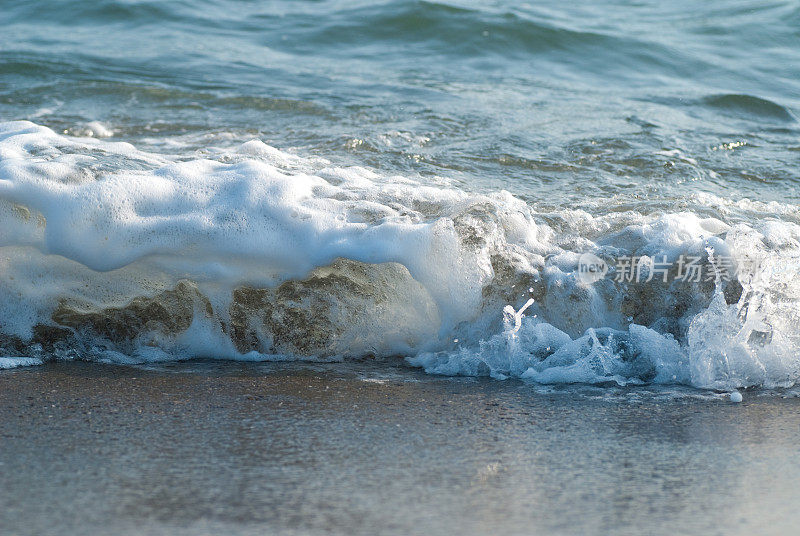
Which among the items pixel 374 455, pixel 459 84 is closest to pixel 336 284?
pixel 374 455

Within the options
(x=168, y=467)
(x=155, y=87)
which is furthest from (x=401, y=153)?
(x=168, y=467)

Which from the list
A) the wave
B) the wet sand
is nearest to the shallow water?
the wave

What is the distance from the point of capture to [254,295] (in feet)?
9.78

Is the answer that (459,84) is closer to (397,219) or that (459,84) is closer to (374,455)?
(397,219)

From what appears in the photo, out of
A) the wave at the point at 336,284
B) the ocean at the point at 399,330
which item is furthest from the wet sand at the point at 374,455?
the wave at the point at 336,284

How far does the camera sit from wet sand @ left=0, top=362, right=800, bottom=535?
1.74m

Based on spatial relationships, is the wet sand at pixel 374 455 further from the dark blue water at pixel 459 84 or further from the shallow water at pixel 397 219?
the dark blue water at pixel 459 84

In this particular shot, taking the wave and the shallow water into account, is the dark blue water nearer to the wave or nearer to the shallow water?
the shallow water

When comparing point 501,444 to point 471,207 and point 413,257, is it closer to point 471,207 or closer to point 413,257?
point 413,257

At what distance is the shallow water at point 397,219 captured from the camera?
283 centimetres

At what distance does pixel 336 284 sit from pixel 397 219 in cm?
36

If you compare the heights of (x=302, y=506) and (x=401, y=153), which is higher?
(x=401, y=153)

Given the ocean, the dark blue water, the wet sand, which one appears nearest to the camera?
the wet sand

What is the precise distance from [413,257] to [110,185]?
113 cm
